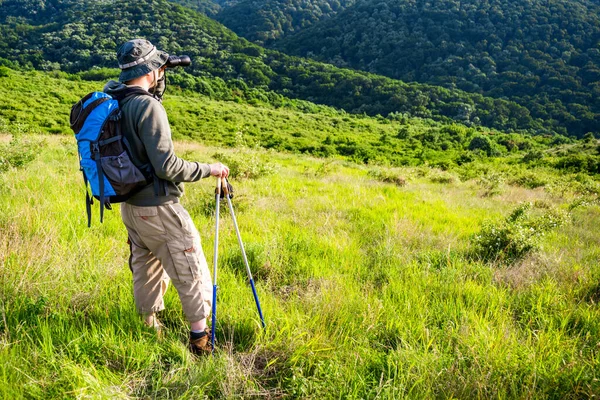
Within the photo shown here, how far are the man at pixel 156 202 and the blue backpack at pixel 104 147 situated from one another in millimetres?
69

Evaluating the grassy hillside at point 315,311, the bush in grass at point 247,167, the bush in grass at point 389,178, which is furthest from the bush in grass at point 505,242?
the bush in grass at point 389,178

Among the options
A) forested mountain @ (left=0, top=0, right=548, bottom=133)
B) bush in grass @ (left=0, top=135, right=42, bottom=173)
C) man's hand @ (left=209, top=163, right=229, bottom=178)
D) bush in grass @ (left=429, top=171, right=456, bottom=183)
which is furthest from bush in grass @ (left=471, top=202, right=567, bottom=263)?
forested mountain @ (left=0, top=0, right=548, bottom=133)

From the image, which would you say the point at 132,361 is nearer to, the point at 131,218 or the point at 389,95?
the point at 131,218

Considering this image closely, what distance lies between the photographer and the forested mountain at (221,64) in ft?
248

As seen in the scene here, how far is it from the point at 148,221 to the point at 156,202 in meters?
0.14

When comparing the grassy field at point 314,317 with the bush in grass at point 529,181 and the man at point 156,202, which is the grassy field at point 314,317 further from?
the bush in grass at point 529,181

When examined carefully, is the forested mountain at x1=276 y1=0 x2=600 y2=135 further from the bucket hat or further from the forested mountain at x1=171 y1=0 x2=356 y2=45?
the bucket hat

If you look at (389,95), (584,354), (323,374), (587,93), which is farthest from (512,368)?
(587,93)

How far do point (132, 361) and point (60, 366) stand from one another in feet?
1.24

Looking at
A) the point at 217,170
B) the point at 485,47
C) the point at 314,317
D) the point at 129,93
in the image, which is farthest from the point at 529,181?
the point at 485,47

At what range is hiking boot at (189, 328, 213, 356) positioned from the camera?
8.13ft

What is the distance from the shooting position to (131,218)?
244 centimetres

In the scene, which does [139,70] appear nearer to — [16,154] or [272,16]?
[16,154]

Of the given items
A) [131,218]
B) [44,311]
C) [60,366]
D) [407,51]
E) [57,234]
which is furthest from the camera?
[407,51]
